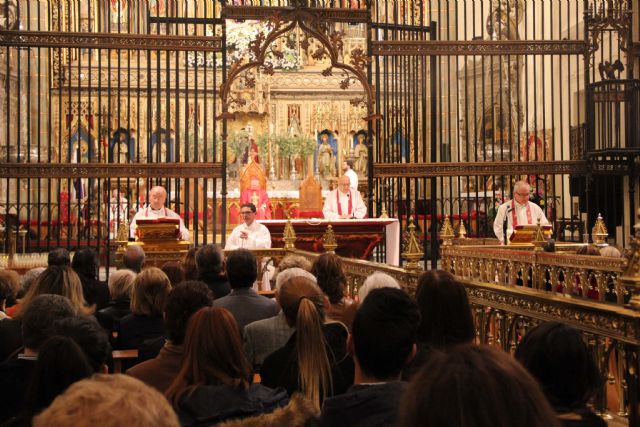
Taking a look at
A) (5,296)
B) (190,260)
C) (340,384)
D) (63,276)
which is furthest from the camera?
(190,260)

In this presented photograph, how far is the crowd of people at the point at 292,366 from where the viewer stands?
1643 millimetres

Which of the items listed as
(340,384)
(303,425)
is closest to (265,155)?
(340,384)

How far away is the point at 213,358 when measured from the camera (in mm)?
3367

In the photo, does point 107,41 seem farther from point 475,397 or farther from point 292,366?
point 475,397

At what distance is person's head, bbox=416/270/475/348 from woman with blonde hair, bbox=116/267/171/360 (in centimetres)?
210

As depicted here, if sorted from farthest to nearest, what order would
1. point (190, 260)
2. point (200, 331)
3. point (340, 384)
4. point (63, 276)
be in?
point (190, 260)
point (63, 276)
point (340, 384)
point (200, 331)

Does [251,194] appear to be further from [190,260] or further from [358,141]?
[358,141]

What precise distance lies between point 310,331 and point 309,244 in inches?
335

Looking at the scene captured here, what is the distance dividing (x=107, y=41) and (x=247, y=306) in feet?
27.7

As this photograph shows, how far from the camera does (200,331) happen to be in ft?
11.1

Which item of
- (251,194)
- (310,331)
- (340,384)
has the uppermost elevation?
(251,194)

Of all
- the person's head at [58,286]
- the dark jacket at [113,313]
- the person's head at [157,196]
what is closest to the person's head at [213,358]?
the person's head at [58,286]

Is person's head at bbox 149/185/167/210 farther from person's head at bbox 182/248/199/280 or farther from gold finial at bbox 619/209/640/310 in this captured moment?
gold finial at bbox 619/209/640/310

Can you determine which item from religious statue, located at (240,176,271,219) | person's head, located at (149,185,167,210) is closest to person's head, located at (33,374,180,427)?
person's head, located at (149,185,167,210)
